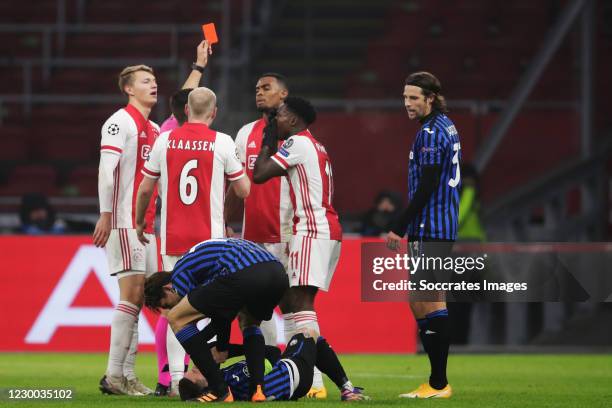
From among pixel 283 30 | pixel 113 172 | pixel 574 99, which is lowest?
pixel 113 172

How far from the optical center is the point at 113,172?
8.71 m

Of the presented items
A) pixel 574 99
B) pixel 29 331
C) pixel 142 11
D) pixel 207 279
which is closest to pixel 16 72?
pixel 142 11

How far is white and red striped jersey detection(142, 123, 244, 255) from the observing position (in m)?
8.12

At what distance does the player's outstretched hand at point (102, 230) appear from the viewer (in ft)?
27.8

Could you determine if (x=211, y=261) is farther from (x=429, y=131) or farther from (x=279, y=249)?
(x=429, y=131)

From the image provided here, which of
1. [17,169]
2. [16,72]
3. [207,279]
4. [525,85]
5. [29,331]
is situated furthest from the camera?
[16,72]

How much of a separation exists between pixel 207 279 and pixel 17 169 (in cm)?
968

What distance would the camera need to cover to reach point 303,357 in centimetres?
772

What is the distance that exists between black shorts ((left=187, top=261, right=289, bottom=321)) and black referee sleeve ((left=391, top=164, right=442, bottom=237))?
35.0 inches

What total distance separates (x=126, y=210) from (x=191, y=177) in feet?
2.73

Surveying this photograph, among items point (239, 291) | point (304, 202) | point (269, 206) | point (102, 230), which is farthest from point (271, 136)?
point (102, 230)

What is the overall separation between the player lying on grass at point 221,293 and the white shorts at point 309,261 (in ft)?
1.42

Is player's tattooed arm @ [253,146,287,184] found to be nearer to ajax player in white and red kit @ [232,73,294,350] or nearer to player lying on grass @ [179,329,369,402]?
ajax player in white and red kit @ [232,73,294,350]

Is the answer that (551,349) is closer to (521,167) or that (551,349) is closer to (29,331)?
(521,167)
